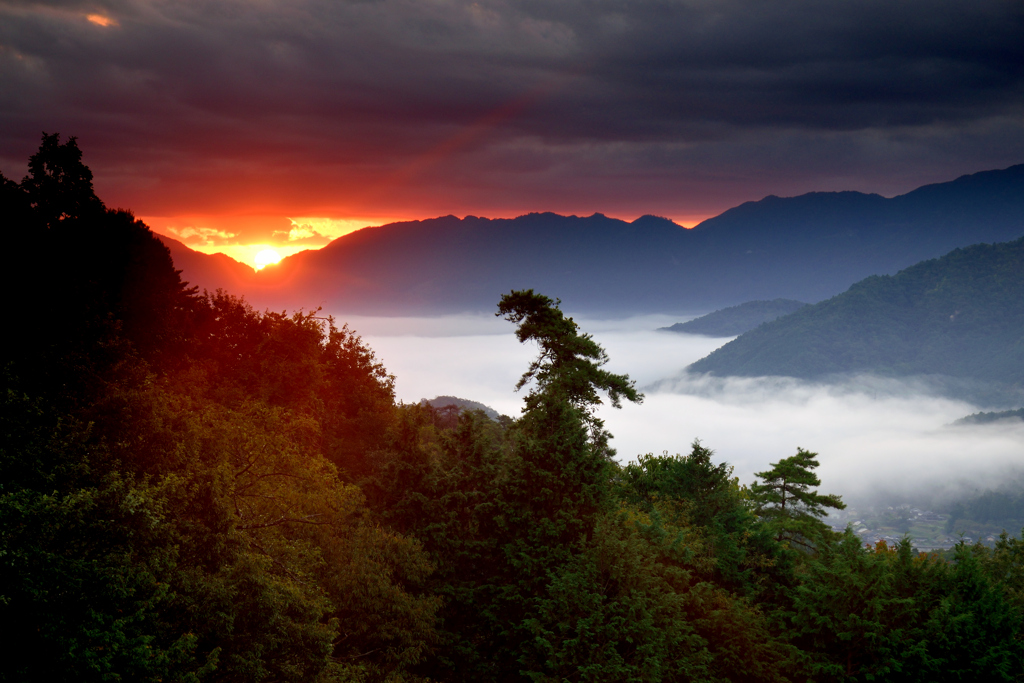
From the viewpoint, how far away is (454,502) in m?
27.2

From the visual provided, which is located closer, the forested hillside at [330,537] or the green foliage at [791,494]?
the forested hillside at [330,537]

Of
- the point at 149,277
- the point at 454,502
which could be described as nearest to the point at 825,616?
the point at 454,502

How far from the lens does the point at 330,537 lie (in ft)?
71.9

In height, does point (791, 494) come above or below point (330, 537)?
below

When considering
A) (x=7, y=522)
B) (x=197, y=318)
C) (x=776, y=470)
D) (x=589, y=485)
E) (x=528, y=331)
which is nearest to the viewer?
(x=7, y=522)

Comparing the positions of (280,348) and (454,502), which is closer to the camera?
(454,502)

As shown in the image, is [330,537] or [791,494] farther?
[791,494]

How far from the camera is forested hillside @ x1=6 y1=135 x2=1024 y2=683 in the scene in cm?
1378

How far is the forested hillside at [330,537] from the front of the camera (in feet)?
45.2

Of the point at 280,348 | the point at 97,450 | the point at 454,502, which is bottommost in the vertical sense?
the point at 454,502

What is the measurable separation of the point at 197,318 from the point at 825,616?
31705 mm

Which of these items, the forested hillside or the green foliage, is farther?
the green foliage

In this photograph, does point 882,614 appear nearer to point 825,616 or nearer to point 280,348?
point 825,616

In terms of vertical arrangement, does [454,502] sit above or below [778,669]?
above
